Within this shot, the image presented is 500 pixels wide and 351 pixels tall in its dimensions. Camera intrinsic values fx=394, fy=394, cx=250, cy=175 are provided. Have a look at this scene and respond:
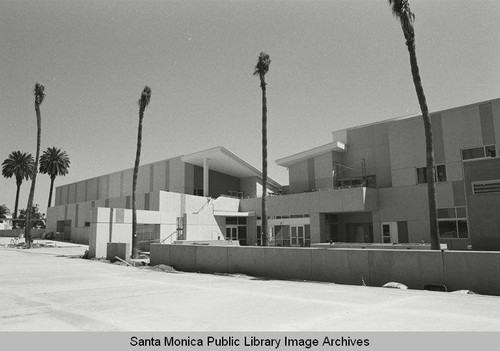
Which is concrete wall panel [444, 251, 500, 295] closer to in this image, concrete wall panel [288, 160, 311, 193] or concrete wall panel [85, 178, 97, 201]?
concrete wall panel [288, 160, 311, 193]

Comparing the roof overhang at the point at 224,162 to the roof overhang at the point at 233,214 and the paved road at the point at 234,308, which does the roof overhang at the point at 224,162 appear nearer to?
the roof overhang at the point at 233,214

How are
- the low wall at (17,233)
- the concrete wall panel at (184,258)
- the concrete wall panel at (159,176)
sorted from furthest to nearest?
1. the low wall at (17,233)
2. the concrete wall panel at (159,176)
3. the concrete wall panel at (184,258)

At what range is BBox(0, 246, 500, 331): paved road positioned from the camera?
7000 millimetres

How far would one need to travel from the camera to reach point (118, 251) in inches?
945

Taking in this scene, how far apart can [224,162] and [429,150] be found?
32308mm

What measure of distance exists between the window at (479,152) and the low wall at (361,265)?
64.4 feet

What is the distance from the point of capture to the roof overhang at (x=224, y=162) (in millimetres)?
44531

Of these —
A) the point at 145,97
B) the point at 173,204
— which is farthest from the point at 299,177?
the point at 145,97

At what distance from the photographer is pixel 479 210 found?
671 inches

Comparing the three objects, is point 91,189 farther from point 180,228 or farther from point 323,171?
point 323,171

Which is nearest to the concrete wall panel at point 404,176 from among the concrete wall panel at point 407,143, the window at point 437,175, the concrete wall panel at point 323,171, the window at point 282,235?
the concrete wall panel at point 407,143

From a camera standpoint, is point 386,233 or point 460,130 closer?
point 460,130
